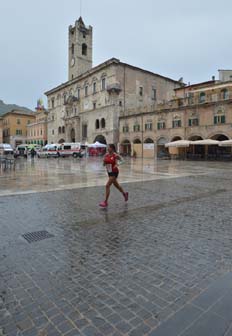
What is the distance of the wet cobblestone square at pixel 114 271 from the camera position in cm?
217

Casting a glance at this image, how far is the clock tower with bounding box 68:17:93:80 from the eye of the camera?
55.3 metres

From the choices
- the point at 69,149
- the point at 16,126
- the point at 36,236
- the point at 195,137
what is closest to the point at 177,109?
the point at 195,137

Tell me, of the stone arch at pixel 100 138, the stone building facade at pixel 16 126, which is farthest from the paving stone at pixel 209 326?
the stone building facade at pixel 16 126

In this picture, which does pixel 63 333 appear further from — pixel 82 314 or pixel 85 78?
pixel 85 78

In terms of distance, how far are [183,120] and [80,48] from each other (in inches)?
1411

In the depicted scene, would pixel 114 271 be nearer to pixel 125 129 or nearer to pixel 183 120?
pixel 183 120

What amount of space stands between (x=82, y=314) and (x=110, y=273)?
0.80 meters

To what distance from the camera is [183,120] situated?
1369 inches

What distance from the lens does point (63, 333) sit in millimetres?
2018

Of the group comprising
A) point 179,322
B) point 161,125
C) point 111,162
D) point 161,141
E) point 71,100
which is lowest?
point 179,322

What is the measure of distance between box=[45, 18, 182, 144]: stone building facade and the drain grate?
3791 centimetres

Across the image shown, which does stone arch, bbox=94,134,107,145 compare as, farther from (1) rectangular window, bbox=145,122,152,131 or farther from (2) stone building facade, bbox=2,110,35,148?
(2) stone building facade, bbox=2,110,35,148

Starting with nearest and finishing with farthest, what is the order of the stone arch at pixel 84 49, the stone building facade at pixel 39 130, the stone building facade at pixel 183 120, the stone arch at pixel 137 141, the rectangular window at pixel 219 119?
1. the rectangular window at pixel 219 119
2. the stone building facade at pixel 183 120
3. the stone arch at pixel 137 141
4. the stone arch at pixel 84 49
5. the stone building facade at pixel 39 130

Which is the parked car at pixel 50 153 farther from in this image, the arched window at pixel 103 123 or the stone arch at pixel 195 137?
the stone arch at pixel 195 137
